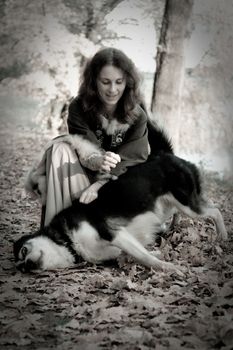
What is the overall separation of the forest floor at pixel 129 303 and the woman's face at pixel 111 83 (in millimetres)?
1131

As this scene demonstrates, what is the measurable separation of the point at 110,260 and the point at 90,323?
867 millimetres

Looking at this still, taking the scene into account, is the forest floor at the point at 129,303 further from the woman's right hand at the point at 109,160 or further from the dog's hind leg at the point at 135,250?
the woman's right hand at the point at 109,160

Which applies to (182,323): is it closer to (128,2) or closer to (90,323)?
(90,323)

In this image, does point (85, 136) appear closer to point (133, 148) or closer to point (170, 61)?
point (133, 148)

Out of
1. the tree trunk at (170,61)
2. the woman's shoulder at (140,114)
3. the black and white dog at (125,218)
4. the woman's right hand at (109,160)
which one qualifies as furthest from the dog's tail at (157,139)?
the tree trunk at (170,61)

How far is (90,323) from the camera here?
7.79ft

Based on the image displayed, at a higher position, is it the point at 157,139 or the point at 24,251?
the point at 157,139

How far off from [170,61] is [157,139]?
1.82 m

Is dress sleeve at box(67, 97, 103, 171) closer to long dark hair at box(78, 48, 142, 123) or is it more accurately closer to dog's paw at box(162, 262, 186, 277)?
long dark hair at box(78, 48, 142, 123)

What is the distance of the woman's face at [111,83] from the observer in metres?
3.18

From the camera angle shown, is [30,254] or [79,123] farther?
[79,123]

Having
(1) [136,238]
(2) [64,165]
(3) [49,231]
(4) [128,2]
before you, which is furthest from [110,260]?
(4) [128,2]

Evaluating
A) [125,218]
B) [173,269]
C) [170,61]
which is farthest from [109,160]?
[170,61]

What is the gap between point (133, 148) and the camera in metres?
3.21
